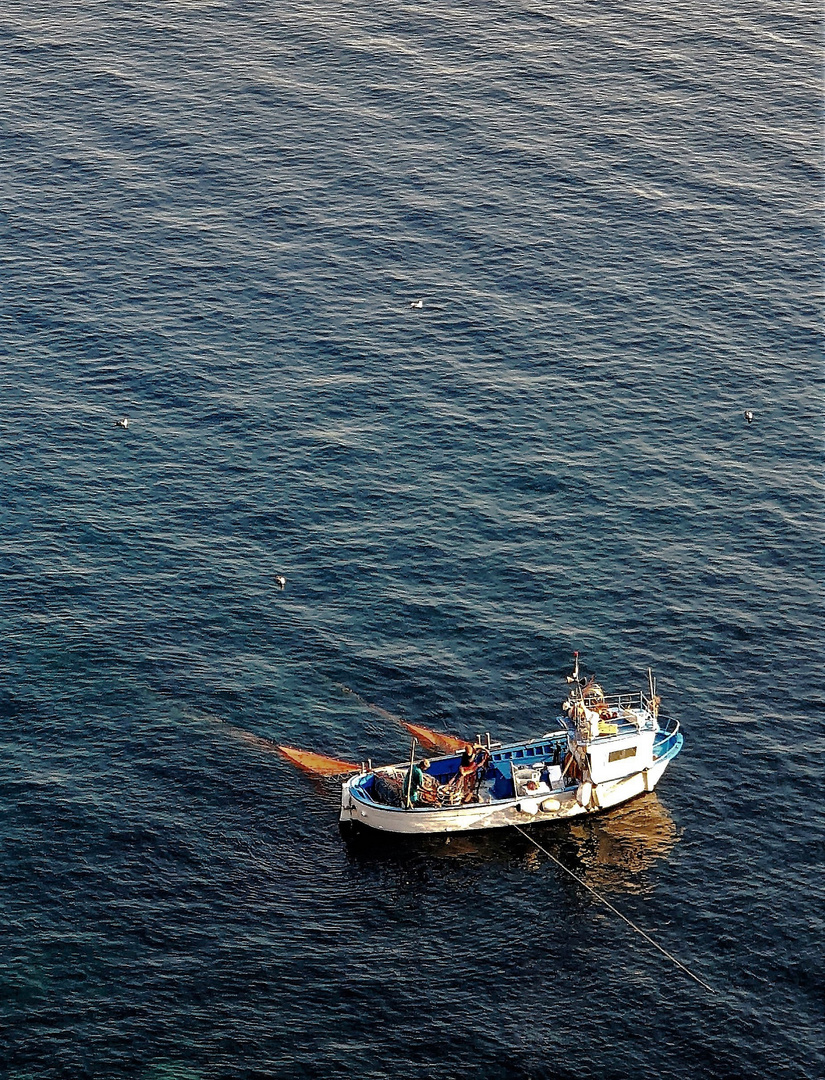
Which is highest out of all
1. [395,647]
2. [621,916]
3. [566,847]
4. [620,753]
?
[620,753]

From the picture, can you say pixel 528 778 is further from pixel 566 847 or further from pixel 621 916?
pixel 621 916

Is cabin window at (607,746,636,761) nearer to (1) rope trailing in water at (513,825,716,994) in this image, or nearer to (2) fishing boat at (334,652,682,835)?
(2) fishing boat at (334,652,682,835)

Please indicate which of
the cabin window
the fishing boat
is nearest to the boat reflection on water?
the fishing boat

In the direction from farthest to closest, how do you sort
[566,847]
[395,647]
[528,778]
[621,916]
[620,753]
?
[395,647], [620,753], [528,778], [566,847], [621,916]

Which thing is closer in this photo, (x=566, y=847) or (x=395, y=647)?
(x=566, y=847)

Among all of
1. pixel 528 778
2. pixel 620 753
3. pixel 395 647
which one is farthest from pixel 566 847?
pixel 395 647

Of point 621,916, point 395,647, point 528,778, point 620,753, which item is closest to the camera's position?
→ point 621,916

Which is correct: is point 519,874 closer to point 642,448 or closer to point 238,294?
point 642,448
